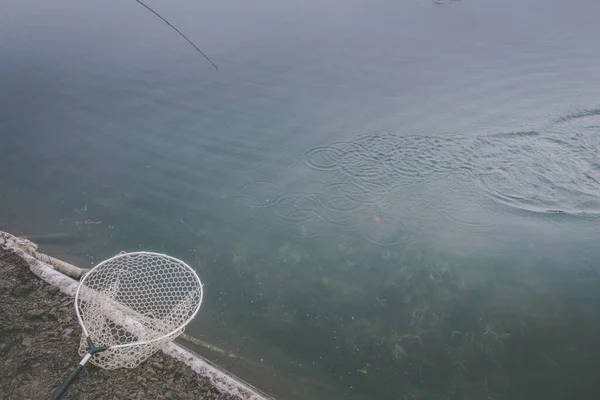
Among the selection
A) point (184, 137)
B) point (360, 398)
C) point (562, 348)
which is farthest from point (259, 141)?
point (562, 348)

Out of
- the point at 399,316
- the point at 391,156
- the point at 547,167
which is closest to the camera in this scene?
the point at 399,316

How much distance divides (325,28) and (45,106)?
20.7 ft

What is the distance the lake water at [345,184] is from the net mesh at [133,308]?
512 mm

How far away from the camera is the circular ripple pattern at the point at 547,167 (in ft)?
19.6

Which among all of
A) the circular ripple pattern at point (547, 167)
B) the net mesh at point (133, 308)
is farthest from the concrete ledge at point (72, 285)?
the circular ripple pattern at point (547, 167)

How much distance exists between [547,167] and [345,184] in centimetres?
299

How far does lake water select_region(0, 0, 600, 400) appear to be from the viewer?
14.4 feet

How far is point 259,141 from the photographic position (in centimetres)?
697

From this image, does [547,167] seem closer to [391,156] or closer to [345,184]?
[391,156]

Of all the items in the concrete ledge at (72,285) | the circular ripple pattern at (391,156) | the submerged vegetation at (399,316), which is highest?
the circular ripple pattern at (391,156)

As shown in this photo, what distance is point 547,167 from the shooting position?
642cm

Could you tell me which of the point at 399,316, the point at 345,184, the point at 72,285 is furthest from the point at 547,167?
the point at 72,285

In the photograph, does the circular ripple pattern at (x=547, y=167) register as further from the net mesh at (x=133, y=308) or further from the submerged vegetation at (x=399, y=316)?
the net mesh at (x=133, y=308)

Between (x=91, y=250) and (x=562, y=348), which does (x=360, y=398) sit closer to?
(x=562, y=348)
